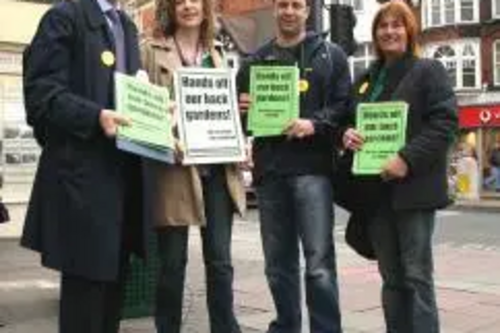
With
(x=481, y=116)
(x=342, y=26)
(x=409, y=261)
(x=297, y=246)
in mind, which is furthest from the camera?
(x=481, y=116)

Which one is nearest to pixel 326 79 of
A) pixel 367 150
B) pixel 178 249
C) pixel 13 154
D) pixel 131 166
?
pixel 367 150

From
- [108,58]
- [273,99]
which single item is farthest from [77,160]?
[273,99]

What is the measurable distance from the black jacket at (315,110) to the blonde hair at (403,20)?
28 cm

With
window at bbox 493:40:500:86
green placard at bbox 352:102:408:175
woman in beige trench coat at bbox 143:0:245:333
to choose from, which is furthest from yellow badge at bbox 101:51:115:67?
window at bbox 493:40:500:86

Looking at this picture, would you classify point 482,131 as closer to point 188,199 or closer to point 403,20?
point 403,20

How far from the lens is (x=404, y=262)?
16.2 feet

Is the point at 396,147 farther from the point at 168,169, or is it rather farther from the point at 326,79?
the point at 168,169

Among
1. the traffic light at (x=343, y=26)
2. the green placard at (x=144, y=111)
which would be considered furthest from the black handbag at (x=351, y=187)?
the traffic light at (x=343, y=26)

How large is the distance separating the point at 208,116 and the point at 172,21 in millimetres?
546

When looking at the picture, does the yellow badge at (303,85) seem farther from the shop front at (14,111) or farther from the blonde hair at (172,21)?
the shop front at (14,111)

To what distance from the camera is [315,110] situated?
201 inches

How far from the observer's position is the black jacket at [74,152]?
12.1 feet

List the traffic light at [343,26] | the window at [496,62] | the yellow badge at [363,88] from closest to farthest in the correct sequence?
the yellow badge at [363,88], the traffic light at [343,26], the window at [496,62]

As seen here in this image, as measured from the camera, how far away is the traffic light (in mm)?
8070
